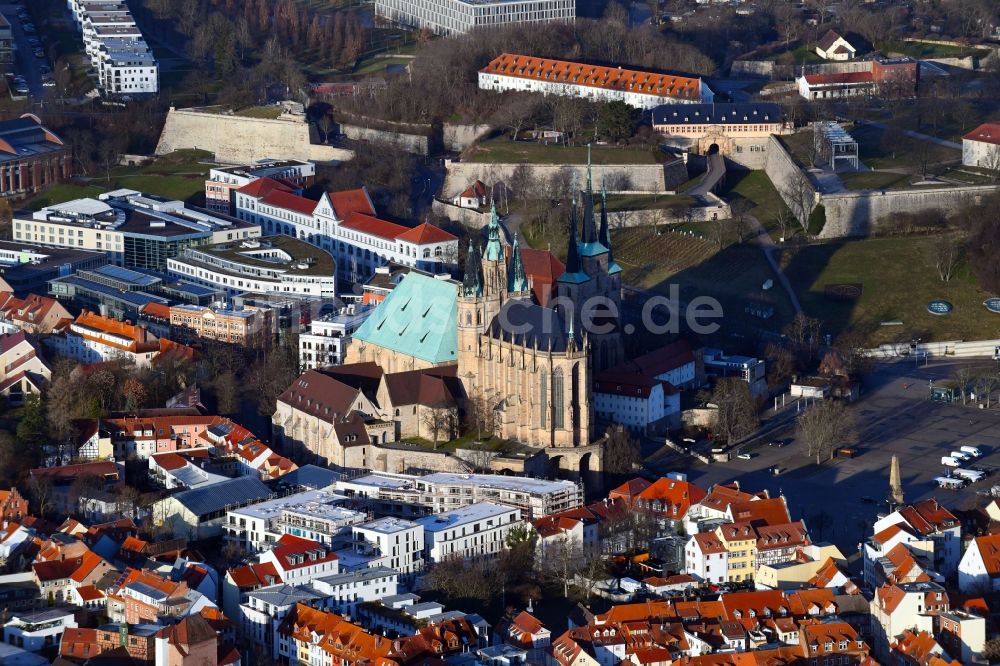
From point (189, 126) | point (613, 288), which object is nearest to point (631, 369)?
point (613, 288)

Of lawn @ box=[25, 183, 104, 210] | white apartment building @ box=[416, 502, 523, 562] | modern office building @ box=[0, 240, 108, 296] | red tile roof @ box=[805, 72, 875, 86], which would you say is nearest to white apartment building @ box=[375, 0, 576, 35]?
red tile roof @ box=[805, 72, 875, 86]

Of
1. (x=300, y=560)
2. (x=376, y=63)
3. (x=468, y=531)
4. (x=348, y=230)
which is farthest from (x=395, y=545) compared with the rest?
(x=376, y=63)

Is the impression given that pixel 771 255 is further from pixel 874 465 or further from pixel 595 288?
pixel 874 465

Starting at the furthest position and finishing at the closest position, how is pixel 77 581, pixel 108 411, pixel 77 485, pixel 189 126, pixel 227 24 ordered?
pixel 227 24
pixel 189 126
pixel 108 411
pixel 77 485
pixel 77 581

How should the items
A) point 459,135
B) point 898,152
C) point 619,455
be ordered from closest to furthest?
point 619,455
point 898,152
point 459,135

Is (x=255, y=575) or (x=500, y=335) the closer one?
(x=255, y=575)

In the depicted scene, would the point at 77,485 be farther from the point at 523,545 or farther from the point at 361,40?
the point at 361,40
